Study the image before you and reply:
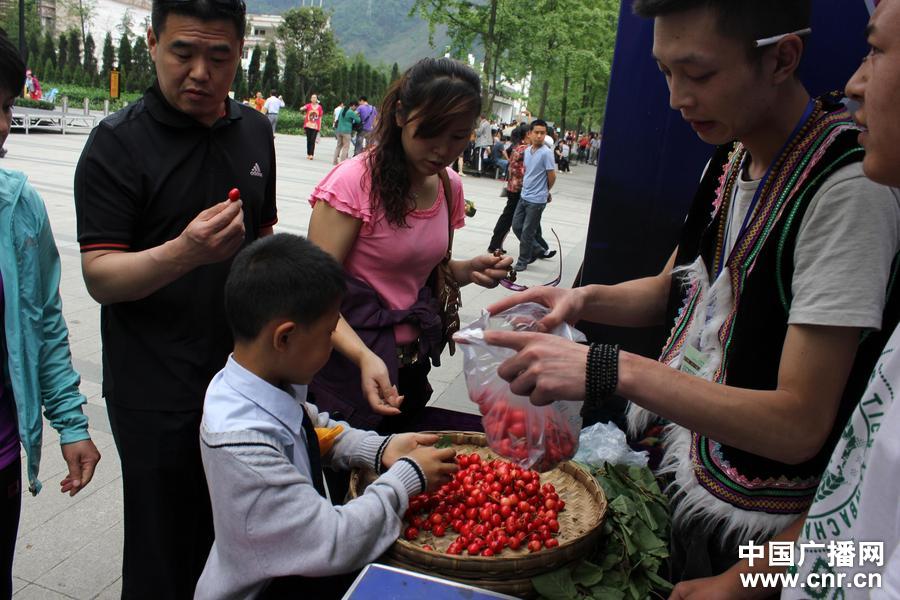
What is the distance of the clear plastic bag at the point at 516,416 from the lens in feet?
5.51

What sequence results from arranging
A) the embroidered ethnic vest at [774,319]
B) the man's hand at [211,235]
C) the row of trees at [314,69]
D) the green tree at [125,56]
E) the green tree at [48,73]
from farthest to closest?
the row of trees at [314,69], the green tree at [125,56], the green tree at [48,73], the man's hand at [211,235], the embroidered ethnic vest at [774,319]

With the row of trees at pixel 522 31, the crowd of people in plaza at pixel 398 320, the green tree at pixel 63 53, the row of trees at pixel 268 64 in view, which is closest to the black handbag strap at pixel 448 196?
the crowd of people in plaza at pixel 398 320

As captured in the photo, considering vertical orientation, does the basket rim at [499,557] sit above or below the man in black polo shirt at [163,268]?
below

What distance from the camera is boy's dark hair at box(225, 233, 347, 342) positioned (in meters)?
1.55

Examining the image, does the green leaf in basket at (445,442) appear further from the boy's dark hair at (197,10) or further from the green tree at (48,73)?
the green tree at (48,73)

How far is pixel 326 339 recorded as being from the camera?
1.62 meters

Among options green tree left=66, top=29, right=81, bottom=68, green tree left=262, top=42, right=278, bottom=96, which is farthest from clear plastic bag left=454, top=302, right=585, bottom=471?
green tree left=66, top=29, right=81, bottom=68

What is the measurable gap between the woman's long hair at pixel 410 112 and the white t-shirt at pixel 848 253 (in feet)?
3.88

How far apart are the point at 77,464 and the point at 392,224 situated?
1153 millimetres

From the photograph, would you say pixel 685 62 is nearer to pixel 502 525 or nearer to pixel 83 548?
pixel 502 525

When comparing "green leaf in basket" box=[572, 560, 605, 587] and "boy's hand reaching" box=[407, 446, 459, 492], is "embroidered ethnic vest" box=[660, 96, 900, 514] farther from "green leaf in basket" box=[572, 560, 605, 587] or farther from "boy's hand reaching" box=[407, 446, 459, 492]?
"boy's hand reaching" box=[407, 446, 459, 492]

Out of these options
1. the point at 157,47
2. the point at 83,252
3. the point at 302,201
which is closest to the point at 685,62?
the point at 157,47

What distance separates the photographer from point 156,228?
1.87m

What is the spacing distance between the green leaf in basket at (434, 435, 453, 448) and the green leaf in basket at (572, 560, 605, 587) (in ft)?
2.04
